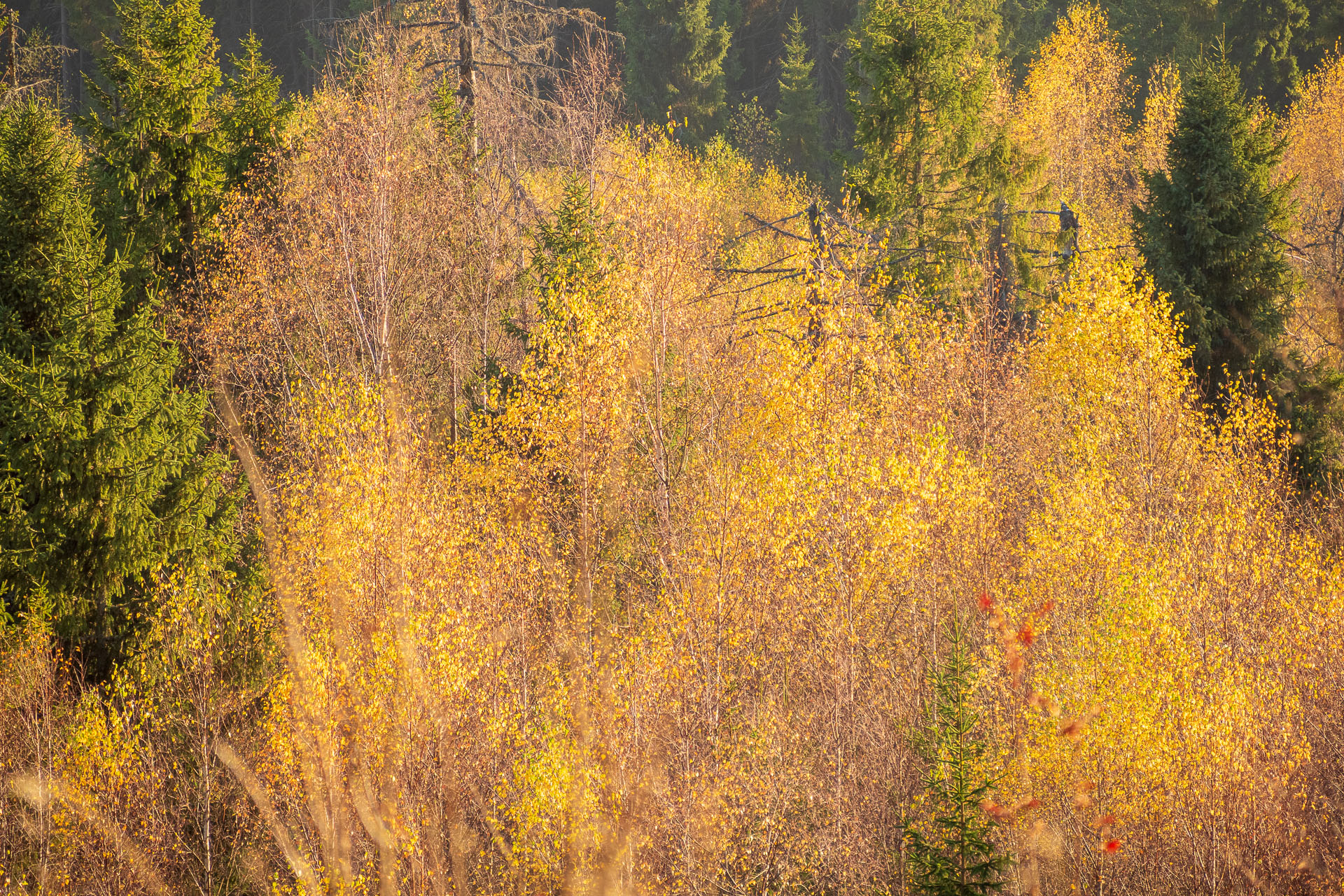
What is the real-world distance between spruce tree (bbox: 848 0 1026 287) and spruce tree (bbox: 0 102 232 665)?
15.8 meters

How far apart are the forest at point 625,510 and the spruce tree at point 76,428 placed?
0.07 metres

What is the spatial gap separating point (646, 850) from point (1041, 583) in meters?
7.33

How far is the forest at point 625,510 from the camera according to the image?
12609 millimetres

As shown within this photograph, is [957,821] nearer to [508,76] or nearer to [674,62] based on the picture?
[508,76]

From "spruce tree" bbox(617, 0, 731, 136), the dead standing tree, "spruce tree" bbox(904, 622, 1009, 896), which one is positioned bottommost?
"spruce tree" bbox(904, 622, 1009, 896)

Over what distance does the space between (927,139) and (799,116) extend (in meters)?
20.5

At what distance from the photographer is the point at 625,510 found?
61.3 ft

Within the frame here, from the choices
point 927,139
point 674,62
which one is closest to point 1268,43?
point 927,139

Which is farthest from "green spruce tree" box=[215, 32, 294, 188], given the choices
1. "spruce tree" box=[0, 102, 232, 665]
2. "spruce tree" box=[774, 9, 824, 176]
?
"spruce tree" box=[774, 9, 824, 176]

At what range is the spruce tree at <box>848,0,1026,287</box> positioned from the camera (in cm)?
2359

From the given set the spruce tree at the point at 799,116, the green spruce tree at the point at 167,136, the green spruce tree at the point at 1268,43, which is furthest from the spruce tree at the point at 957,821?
the spruce tree at the point at 799,116

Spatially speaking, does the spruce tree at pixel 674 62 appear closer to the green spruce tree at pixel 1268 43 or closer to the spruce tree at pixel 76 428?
the green spruce tree at pixel 1268 43

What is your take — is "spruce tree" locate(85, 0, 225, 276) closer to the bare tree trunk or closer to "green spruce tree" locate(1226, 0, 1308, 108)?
the bare tree trunk

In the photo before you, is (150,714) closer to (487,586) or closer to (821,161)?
(487,586)
